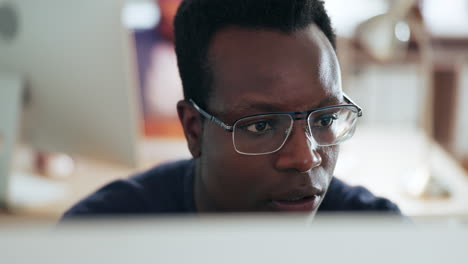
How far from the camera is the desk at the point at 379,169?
0.58 meters

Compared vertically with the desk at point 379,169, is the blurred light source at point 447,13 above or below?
above

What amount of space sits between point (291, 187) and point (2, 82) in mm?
421

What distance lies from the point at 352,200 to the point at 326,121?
0.10m

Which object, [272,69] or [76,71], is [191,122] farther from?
[76,71]

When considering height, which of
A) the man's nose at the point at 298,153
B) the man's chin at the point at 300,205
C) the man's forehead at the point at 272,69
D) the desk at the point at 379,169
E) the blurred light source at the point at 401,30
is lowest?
the desk at the point at 379,169

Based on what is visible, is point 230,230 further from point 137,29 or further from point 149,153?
point 137,29

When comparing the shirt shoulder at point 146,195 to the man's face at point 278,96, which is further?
the shirt shoulder at point 146,195

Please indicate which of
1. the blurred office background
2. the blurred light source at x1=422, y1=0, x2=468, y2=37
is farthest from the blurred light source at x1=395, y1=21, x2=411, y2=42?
the blurred light source at x1=422, y1=0, x2=468, y2=37

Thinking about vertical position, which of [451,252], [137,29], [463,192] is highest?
[137,29]

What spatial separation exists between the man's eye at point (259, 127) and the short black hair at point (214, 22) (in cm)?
4

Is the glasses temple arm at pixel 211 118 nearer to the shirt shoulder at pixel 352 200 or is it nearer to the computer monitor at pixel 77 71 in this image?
the shirt shoulder at pixel 352 200

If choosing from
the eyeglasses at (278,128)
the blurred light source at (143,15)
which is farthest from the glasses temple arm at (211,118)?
the blurred light source at (143,15)

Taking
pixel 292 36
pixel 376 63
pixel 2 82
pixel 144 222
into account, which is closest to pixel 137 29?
pixel 2 82

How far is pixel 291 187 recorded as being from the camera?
12.7 inches
